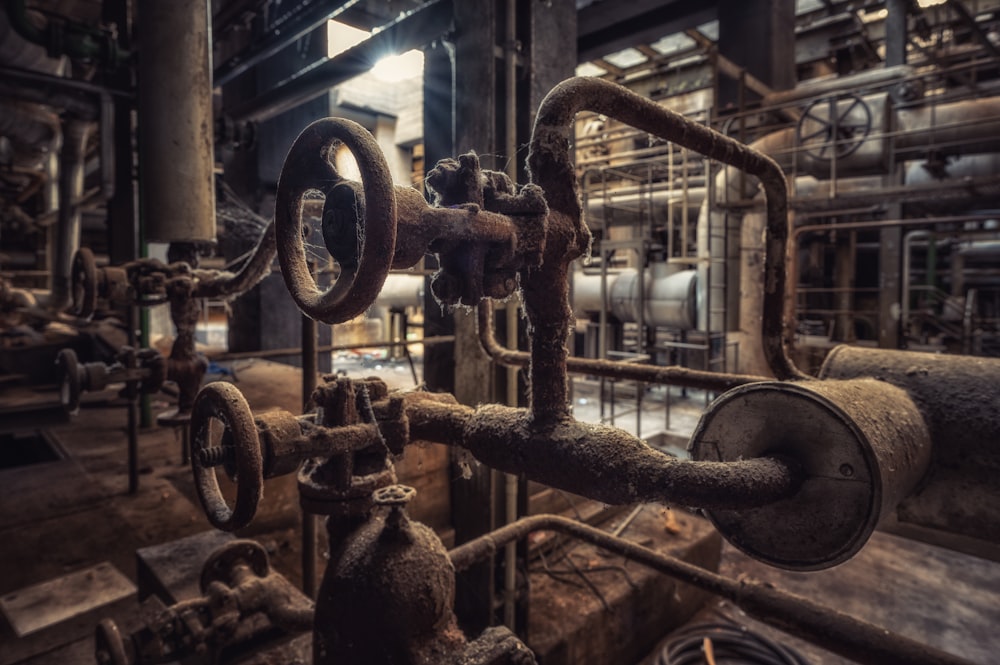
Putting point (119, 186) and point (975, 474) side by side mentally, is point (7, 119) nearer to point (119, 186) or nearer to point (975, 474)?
point (119, 186)

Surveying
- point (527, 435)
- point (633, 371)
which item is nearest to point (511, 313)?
point (633, 371)

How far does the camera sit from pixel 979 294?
11266 mm

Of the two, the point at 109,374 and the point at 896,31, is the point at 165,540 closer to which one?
the point at 109,374

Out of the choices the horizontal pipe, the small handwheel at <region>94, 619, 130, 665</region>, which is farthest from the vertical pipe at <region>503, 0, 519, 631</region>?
the small handwheel at <region>94, 619, 130, 665</region>

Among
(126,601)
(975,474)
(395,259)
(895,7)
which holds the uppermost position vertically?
(895,7)

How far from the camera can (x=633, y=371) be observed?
168cm

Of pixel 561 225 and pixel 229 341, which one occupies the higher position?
pixel 561 225

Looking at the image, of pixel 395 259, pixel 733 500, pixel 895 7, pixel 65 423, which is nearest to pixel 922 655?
pixel 733 500

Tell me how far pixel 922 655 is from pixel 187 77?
11.4ft

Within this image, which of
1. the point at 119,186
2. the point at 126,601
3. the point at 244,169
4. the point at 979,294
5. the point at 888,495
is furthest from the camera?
the point at 979,294

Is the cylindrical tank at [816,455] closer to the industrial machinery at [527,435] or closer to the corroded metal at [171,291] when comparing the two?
the industrial machinery at [527,435]

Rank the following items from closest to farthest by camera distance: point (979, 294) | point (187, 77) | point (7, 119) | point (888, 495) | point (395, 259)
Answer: point (395, 259) < point (888, 495) < point (187, 77) < point (7, 119) < point (979, 294)

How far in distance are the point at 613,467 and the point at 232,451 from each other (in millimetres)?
669

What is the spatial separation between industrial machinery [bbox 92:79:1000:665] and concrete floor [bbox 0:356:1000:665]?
4.52 feet
